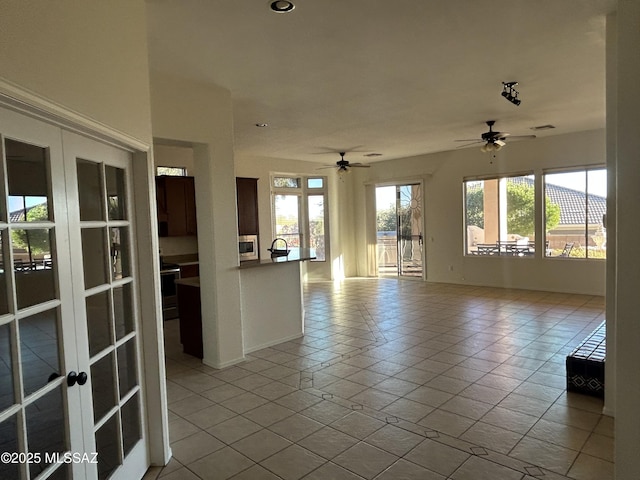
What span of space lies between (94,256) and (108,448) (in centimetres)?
99

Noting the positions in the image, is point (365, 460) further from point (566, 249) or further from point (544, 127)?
point (566, 249)

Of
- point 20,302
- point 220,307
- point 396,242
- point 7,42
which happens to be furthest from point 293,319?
point 396,242

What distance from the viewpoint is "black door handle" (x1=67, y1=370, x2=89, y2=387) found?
1799mm

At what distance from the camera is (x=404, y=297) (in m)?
7.79

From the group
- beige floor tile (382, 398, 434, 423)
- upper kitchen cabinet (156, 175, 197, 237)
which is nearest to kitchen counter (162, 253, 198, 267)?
upper kitchen cabinet (156, 175, 197, 237)

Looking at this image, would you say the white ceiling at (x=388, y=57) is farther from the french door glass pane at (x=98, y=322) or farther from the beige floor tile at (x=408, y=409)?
the beige floor tile at (x=408, y=409)

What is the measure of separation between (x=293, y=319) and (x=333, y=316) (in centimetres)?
135

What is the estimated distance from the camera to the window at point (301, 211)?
9648mm

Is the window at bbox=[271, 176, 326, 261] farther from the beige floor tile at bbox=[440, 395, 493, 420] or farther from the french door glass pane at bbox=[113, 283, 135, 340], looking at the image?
the french door glass pane at bbox=[113, 283, 135, 340]

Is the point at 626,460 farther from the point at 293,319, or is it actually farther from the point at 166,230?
the point at 166,230

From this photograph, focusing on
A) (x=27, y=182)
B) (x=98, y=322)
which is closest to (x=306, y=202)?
(x=98, y=322)

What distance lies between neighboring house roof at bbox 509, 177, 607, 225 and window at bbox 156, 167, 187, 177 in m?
6.62

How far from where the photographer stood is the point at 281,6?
265 centimetres

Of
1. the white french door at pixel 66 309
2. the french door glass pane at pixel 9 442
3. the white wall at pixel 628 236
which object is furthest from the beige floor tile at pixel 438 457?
the french door glass pane at pixel 9 442
